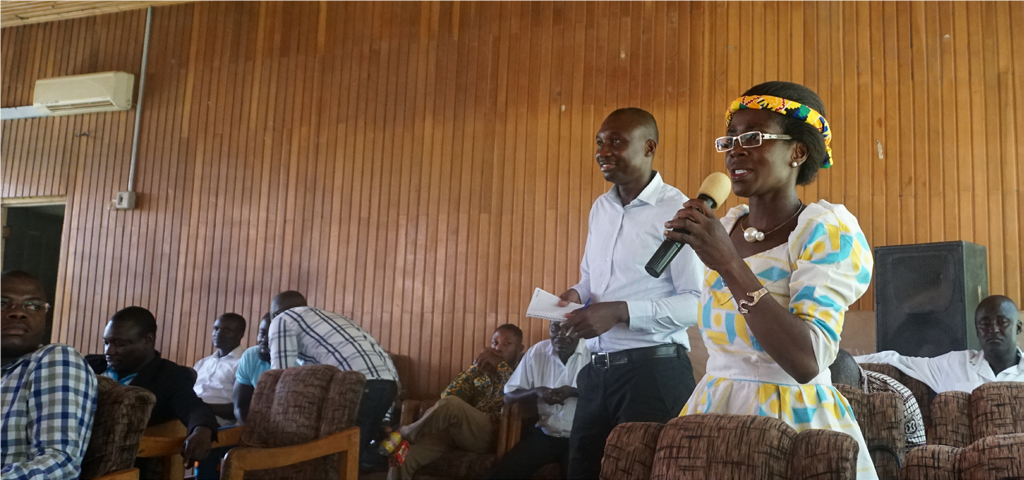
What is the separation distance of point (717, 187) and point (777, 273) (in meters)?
0.19

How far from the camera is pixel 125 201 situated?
7730 mm

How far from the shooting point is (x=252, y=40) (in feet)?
25.2

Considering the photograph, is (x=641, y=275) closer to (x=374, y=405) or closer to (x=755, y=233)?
(x=755, y=233)

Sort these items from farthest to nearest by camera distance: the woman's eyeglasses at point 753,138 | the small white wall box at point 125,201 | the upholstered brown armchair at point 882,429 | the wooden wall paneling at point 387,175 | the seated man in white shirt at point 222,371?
the small white wall box at point 125,201
the wooden wall paneling at point 387,175
the seated man in white shirt at point 222,371
the upholstered brown armchair at point 882,429
the woman's eyeglasses at point 753,138

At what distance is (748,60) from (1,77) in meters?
7.42

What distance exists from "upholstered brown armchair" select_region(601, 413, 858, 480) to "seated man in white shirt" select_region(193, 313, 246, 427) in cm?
437

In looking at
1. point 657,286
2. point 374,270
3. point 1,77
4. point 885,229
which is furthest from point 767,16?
point 1,77

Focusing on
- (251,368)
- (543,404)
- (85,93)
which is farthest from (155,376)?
(85,93)

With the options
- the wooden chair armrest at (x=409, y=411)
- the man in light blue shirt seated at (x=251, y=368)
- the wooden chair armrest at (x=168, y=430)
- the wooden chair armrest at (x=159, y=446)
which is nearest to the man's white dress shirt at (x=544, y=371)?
the wooden chair armrest at (x=409, y=411)

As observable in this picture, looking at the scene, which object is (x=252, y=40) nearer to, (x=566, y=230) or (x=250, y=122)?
(x=250, y=122)

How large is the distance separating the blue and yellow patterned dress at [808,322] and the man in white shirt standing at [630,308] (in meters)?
0.86

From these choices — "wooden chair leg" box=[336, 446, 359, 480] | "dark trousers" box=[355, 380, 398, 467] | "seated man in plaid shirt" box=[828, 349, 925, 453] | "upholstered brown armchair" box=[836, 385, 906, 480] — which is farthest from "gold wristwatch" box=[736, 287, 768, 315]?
"dark trousers" box=[355, 380, 398, 467]

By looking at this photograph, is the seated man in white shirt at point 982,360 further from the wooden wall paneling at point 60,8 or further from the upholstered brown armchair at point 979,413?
the wooden wall paneling at point 60,8

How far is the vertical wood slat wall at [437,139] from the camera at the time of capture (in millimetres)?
5457
